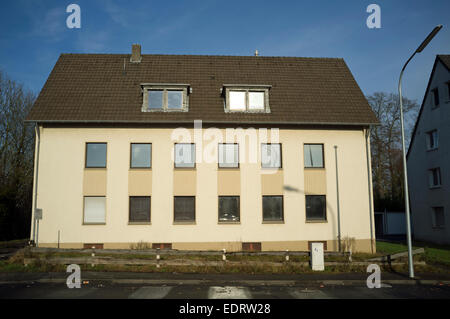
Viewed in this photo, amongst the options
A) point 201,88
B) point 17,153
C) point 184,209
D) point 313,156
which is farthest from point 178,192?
point 17,153

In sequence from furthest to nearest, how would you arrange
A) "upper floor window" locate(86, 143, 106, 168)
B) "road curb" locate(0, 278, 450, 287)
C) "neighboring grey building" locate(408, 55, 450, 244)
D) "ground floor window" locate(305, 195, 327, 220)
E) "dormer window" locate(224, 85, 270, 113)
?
"neighboring grey building" locate(408, 55, 450, 244) < "dormer window" locate(224, 85, 270, 113) < "ground floor window" locate(305, 195, 327, 220) < "upper floor window" locate(86, 143, 106, 168) < "road curb" locate(0, 278, 450, 287)

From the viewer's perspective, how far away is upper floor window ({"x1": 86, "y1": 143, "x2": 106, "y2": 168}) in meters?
19.0

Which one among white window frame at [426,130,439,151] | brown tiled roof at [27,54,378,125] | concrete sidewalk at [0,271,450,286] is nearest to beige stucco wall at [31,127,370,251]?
brown tiled roof at [27,54,378,125]

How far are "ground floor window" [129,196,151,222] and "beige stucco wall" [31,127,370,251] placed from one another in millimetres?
304

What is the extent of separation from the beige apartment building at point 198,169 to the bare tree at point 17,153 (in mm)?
11875

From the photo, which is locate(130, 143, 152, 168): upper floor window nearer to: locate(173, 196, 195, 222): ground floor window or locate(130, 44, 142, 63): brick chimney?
locate(173, 196, 195, 222): ground floor window

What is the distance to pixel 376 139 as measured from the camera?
38.2m

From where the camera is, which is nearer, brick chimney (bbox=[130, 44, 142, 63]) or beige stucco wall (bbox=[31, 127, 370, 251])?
beige stucco wall (bbox=[31, 127, 370, 251])

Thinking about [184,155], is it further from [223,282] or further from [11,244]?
[11,244]

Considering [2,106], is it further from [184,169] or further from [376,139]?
[376,139]

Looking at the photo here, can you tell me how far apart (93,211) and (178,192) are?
451 cm

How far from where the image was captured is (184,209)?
62.0 feet

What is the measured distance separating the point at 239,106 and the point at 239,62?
4841 millimetres
